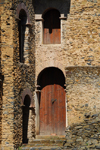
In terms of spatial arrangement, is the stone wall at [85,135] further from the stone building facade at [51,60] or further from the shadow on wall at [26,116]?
the shadow on wall at [26,116]

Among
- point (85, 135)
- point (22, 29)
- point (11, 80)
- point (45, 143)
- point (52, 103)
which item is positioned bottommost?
point (45, 143)

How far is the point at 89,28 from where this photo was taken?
1487cm

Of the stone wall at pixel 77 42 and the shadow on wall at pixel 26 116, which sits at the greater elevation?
the stone wall at pixel 77 42

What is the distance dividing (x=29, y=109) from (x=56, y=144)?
2.02 metres

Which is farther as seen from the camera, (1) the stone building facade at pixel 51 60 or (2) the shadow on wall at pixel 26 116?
(2) the shadow on wall at pixel 26 116

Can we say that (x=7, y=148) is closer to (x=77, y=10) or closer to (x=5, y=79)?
(x=5, y=79)

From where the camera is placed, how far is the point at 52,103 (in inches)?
590

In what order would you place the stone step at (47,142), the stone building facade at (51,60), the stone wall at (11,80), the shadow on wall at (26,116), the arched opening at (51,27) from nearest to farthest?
the stone wall at (11,80)
the stone building facade at (51,60)
the stone step at (47,142)
the shadow on wall at (26,116)
the arched opening at (51,27)

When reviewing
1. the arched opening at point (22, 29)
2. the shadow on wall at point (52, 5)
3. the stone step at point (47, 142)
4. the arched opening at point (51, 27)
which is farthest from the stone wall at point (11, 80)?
the arched opening at point (51, 27)

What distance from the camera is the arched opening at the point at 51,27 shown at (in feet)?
50.3

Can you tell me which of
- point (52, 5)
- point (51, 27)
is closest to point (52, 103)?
point (51, 27)

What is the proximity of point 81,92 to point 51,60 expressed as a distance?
2893 millimetres

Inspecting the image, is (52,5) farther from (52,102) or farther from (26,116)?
(26,116)

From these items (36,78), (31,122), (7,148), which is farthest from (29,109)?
(7,148)
